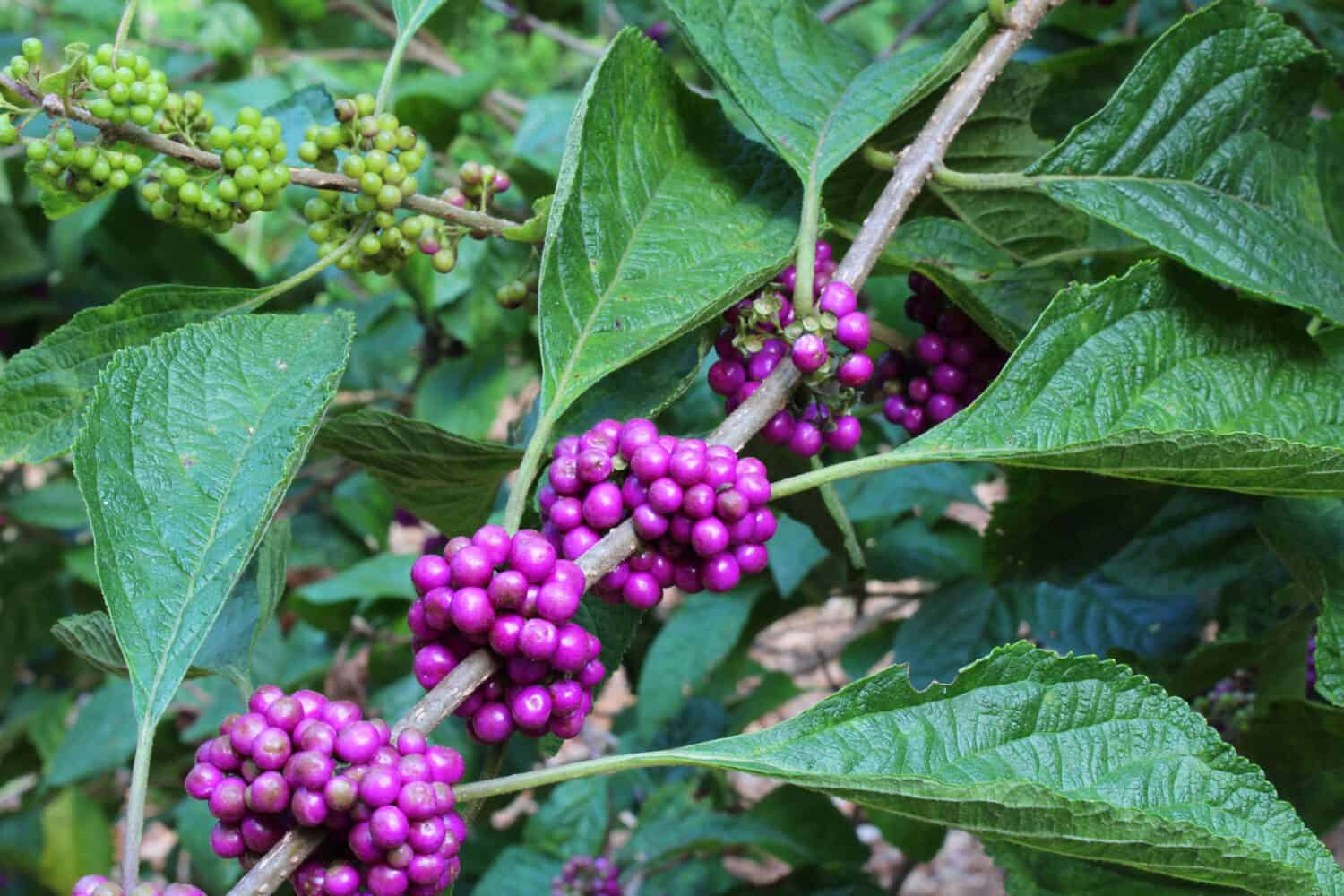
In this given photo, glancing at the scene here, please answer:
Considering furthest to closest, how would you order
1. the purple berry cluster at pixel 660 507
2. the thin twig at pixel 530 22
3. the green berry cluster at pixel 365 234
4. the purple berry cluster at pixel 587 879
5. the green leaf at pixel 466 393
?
the thin twig at pixel 530 22
the green leaf at pixel 466 393
the purple berry cluster at pixel 587 879
the green berry cluster at pixel 365 234
the purple berry cluster at pixel 660 507

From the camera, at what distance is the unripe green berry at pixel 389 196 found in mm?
958

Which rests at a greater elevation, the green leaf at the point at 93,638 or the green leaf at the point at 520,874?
the green leaf at the point at 93,638

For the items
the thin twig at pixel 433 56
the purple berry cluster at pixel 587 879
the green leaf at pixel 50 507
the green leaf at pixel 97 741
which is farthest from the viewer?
the thin twig at pixel 433 56

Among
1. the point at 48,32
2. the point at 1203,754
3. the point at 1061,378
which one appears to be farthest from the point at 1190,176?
the point at 48,32

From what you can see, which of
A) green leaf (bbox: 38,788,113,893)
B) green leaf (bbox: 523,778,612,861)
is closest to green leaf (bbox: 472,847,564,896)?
green leaf (bbox: 523,778,612,861)

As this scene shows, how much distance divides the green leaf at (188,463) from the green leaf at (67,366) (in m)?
0.16

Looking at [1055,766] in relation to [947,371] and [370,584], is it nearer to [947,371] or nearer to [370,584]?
[947,371]

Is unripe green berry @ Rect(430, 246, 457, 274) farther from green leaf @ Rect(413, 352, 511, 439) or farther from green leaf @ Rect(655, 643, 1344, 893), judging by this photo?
green leaf @ Rect(413, 352, 511, 439)

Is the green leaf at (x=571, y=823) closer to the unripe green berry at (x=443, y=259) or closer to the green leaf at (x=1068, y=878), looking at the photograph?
the green leaf at (x=1068, y=878)

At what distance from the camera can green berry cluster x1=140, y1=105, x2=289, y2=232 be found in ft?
3.07

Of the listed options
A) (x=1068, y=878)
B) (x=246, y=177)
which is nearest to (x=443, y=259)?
(x=246, y=177)

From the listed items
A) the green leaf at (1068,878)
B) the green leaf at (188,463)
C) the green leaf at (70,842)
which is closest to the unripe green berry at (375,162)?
the green leaf at (188,463)

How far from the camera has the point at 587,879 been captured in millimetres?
1947

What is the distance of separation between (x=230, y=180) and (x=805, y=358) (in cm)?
46
